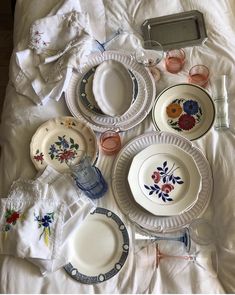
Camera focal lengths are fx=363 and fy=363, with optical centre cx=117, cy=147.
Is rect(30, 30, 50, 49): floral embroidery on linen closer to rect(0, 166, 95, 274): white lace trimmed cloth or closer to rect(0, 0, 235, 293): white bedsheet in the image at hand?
rect(0, 0, 235, 293): white bedsheet

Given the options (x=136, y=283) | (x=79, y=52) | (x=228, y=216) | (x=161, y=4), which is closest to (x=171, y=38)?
(x=161, y=4)

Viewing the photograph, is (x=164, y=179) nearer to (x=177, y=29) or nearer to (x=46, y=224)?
(x=46, y=224)

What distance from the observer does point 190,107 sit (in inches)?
42.9

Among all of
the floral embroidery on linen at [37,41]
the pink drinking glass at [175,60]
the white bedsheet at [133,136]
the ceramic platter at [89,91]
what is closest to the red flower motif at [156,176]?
the white bedsheet at [133,136]

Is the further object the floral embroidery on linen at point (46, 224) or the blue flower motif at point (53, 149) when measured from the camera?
the blue flower motif at point (53, 149)

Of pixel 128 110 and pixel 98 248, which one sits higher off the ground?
pixel 128 110

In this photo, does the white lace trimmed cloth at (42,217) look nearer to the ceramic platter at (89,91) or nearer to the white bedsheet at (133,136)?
the white bedsheet at (133,136)

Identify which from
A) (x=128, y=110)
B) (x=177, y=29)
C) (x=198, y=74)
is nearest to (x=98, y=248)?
(x=128, y=110)

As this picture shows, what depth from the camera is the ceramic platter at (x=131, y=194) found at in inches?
37.1

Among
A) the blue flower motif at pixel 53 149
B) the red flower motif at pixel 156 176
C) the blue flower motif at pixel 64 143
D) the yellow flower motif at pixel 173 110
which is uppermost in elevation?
the yellow flower motif at pixel 173 110

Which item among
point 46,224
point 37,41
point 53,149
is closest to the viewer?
point 46,224

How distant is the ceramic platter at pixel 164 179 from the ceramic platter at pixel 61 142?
139 millimetres

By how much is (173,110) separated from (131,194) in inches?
11.6

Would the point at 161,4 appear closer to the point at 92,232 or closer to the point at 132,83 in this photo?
the point at 132,83
